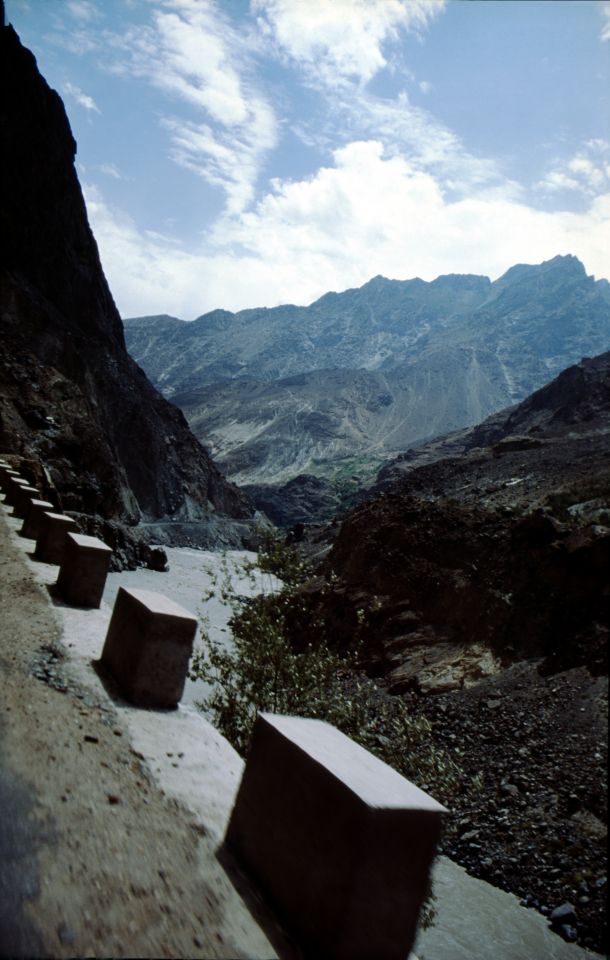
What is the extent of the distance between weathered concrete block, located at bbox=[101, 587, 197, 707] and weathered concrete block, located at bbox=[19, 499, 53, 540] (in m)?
4.59

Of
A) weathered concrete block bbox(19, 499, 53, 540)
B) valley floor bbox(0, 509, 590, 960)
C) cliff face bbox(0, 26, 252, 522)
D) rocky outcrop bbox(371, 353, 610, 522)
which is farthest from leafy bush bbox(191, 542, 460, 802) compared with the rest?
cliff face bbox(0, 26, 252, 522)

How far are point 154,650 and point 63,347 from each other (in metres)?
39.6

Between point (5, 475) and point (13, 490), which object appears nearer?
point (13, 490)

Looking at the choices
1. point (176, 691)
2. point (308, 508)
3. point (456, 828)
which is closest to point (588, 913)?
point (456, 828)

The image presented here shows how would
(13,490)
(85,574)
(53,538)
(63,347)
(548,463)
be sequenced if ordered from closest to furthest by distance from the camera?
(85,574)
(53,538)
(13,490)
(548,463)
(63,347)

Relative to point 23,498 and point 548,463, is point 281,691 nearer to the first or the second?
point 23,498

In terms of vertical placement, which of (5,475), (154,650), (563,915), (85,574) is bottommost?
(563,915)

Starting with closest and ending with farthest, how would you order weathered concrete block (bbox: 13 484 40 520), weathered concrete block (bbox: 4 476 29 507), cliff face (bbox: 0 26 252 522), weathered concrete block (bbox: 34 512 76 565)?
weathered concrete block (bbox: 34 512 76 565)
weathered concrete block (bbox: 13 484 40 520)
weathered concrete block (bbox: 4 476 29 507)
cliff face (bbox: 0 26 252 522)

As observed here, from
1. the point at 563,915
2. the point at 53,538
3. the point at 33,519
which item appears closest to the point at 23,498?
the point at 33,519

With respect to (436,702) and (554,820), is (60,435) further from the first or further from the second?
(554,820)

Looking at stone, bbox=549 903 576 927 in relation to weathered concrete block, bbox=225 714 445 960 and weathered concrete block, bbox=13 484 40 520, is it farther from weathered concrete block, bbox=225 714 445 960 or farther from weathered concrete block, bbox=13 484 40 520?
weathered concrete block, bbox=13 484 40 520

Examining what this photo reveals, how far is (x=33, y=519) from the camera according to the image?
8102 millimetres

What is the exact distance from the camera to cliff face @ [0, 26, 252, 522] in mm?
27859

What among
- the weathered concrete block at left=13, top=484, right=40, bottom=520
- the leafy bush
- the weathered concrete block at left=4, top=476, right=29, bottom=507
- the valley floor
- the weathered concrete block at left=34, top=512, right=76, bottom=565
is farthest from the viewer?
the weathered concrete block at left=4, top=476, right=29, bottom=507
